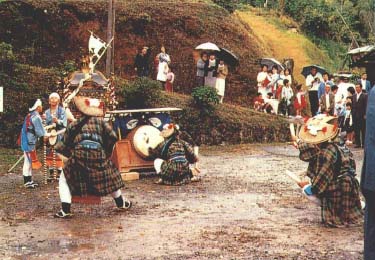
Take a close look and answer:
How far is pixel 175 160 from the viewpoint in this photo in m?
13.7

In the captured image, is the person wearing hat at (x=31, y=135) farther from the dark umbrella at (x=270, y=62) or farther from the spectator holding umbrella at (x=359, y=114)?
the dark umbrella at (x=270, y=62)

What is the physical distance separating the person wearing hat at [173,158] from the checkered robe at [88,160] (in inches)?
115

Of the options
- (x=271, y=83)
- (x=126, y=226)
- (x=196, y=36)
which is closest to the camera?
(x=126, y=226)

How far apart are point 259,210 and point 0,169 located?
250 inches

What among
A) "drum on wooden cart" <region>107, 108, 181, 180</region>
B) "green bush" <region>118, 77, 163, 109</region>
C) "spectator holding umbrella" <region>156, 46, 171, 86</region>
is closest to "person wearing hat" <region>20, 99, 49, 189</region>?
"drum on wooden cart" <region>107, 108, 181, 180</region>

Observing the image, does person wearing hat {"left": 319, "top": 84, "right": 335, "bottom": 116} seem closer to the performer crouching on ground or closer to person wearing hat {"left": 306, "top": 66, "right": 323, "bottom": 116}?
person wearing hat {"left": 306, "top": 66, "right": 323, "bottom": 116}

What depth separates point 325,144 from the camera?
10.4 metres

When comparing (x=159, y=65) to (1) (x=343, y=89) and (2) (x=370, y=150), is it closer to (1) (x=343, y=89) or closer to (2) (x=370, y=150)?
(1) (x=343, y=89)

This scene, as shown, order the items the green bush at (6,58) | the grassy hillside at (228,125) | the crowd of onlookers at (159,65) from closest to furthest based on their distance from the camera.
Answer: the green bush at (6,58), the grassy hillside at (228,125), the crowd of onlookers at (159,65)

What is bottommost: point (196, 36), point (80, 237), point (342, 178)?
point (80, 237)


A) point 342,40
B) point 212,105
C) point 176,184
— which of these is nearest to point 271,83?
point 212,105

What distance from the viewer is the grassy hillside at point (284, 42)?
3516 cm

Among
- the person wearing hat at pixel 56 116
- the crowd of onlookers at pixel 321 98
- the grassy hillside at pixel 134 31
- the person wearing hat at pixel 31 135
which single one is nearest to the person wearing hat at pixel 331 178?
→ the person wearing hat at pixel 31 135

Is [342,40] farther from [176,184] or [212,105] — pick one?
[176,184]
